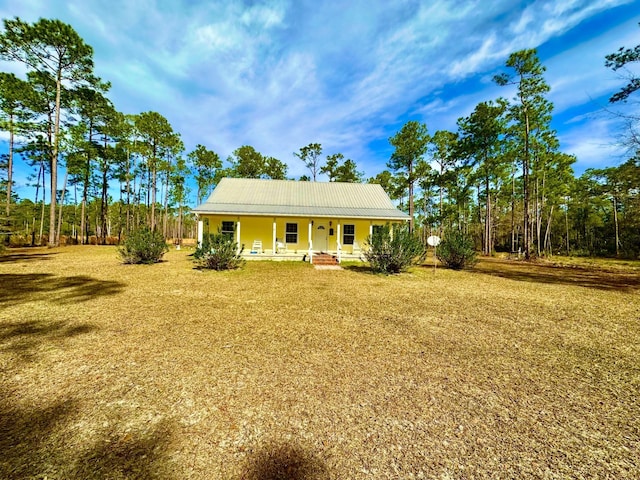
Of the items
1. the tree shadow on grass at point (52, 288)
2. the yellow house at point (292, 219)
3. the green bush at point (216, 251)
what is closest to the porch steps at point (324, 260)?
the yellow house at point (292, 219)

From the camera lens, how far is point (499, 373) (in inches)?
129

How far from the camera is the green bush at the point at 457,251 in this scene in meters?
12.4

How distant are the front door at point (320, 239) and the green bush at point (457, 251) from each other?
21.7ft

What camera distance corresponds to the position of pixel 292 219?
15602 millimetres

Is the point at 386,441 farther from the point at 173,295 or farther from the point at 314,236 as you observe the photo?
the point at 314,236

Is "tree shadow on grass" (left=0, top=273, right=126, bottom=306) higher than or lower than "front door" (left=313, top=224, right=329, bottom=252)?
lower

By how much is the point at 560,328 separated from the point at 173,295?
880 centimetres

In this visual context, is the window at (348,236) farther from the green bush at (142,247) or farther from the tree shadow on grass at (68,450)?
the tree shadow on grass at (68,450)

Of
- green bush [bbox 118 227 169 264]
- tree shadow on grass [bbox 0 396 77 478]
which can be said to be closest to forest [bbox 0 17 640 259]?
green bush [bbox 118 227 169 264]

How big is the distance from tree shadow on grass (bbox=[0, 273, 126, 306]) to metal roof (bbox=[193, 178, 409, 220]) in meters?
6.54

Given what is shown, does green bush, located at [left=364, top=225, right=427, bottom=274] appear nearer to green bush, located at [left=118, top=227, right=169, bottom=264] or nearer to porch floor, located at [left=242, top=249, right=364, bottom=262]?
porch floor, located at [left=242, top=249, right=364, bottom=262]

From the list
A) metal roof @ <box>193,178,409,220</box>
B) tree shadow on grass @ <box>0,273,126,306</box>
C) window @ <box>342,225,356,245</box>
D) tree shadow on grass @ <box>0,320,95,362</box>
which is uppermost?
metal roof @ <box>193,178,409,220</box>

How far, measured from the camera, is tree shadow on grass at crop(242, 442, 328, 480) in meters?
1.81

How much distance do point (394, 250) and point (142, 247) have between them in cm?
1124
